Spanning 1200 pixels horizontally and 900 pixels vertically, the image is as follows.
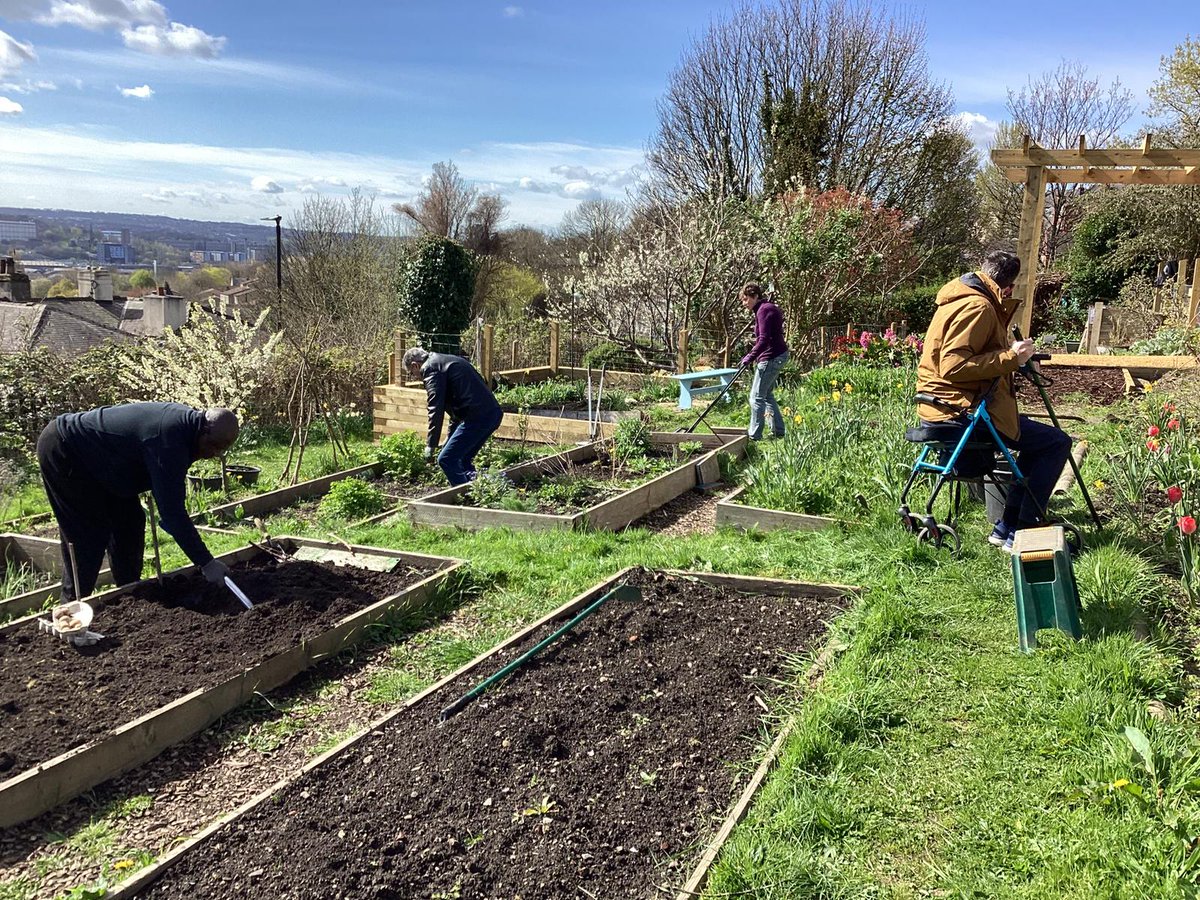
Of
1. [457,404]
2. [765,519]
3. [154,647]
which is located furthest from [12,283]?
[765,519]

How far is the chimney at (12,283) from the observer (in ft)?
92.1

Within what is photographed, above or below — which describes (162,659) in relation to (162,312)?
below

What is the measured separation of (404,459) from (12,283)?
27145 millimetres

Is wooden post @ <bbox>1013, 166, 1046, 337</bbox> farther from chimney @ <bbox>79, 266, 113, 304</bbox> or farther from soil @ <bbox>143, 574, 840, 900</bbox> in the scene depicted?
chimney @ <bbox>79, 266, 113, 304</bbox>

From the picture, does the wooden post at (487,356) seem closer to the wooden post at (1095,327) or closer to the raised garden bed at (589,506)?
the raised garden bed at (589,506)

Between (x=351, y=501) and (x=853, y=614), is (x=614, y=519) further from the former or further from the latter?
(x=853, y=614)

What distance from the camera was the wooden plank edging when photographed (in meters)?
2.60

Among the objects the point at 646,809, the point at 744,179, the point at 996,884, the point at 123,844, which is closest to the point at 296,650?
the point at 123,844

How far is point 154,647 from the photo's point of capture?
13.6 feet

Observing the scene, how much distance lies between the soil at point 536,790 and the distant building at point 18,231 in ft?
229

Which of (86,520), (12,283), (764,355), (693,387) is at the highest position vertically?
(12,283)

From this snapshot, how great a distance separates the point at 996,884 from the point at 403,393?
988 centimetres

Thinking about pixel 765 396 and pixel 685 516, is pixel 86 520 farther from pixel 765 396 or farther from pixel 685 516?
pixel 765 396

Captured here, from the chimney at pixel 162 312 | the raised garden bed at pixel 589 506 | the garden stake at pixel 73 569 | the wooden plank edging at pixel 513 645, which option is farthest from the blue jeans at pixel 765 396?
the chimney at pixel 162 312
